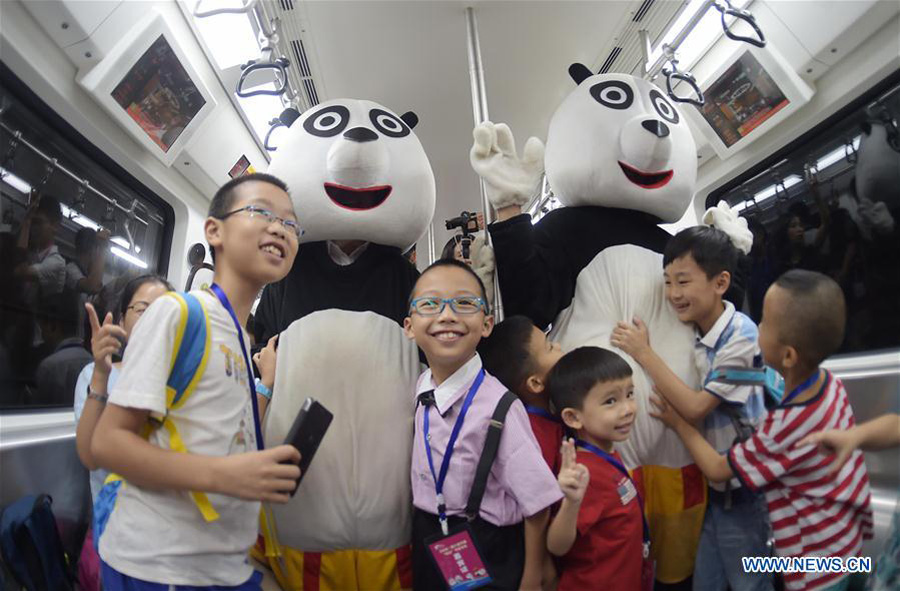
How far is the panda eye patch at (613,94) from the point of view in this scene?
1865 mm

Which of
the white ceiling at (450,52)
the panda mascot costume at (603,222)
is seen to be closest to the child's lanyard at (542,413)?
the panda mascot costume at (603,222)

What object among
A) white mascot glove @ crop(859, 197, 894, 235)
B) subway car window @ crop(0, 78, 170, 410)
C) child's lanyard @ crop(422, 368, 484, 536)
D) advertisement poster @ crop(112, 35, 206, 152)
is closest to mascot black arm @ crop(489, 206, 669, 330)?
child's lanyard @ crop(422, 368, 484, 536)

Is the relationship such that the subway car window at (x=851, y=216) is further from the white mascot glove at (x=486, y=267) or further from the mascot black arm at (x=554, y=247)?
the white mascot glove at (x=486, y=267)

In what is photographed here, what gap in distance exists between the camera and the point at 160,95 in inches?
92.3

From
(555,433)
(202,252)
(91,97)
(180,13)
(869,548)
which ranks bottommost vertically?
(869,548)

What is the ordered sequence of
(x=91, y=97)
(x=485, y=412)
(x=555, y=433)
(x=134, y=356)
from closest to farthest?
(x=134, y=356), (x=485, y=412), (x=555, y=433), (x=91, y=97)

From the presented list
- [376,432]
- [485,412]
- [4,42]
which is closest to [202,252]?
[4,42]

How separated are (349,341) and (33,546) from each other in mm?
1198

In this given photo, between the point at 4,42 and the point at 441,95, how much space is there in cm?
202

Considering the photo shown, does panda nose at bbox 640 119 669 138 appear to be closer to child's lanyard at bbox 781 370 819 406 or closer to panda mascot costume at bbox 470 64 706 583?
panda mascot costume at bbox 470 64 706 583

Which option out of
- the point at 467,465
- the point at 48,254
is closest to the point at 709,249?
the point at 467,465

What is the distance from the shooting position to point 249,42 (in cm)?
269

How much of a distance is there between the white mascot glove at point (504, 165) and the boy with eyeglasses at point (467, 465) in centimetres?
41

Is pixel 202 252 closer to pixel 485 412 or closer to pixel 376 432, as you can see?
pixel 376 432
